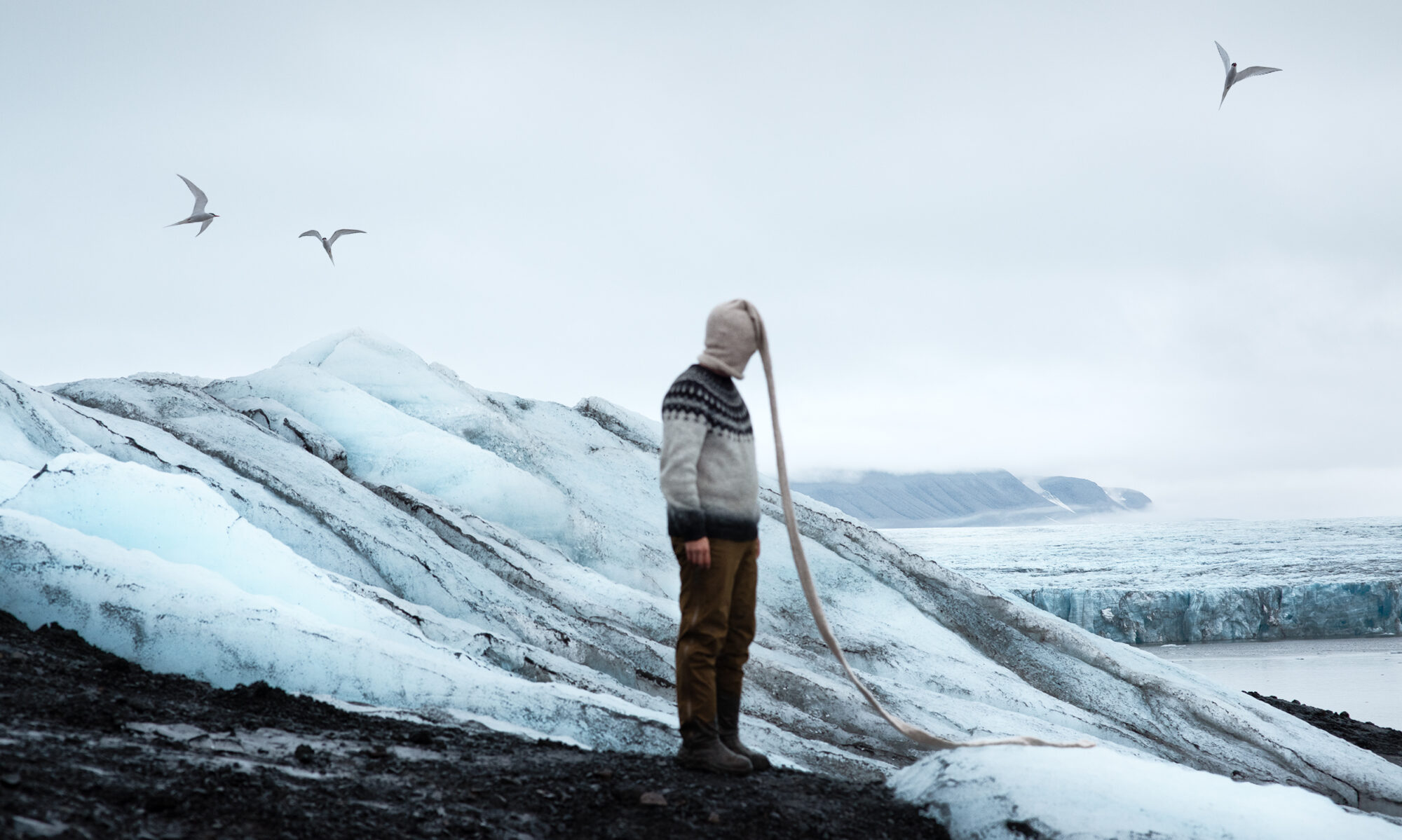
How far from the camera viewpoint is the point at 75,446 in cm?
723

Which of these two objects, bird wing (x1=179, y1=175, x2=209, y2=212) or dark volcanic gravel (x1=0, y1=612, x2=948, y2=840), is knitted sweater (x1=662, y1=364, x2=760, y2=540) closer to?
dark volcanic gravel (x1=0, y1=612, x2=948, y2=840)

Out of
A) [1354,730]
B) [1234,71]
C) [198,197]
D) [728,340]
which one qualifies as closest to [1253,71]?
[1234,71]

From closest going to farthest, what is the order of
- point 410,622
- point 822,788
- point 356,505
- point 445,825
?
point 445,825 < point 822,788 < point 410,622 < point 356,505

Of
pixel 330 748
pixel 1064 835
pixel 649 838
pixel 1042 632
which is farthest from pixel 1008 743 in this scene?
pixel 1042 632

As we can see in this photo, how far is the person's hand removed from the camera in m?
3.68

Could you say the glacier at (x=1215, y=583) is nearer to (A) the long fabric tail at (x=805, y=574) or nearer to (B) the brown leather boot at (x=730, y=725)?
(A) the long fabric tail at (x=805, y=574)

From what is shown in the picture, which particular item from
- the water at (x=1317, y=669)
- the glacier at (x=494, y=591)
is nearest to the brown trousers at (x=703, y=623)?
the glacier at (x=494, y=591)

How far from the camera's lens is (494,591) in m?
7.24

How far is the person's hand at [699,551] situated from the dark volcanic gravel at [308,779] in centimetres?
82

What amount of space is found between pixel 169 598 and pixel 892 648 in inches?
221

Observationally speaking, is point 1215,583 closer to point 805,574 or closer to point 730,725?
point 805,574

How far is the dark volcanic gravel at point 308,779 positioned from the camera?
8.61 ft

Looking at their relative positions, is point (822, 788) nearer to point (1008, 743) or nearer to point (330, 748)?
point (1008, 743)

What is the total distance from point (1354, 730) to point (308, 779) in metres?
10.5
